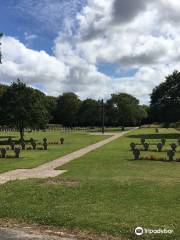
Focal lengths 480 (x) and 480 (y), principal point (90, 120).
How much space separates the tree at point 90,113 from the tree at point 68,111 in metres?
3.00

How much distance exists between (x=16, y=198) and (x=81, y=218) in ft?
12.0

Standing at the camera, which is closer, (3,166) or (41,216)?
(41,216)

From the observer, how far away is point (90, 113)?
118m

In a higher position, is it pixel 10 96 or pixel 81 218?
pixel 10 96

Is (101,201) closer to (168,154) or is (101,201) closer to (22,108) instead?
(168,154)

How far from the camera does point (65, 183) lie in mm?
17078

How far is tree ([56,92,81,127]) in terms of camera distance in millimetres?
131625

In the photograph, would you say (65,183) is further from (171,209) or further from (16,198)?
(171,209)

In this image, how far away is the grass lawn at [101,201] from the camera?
10.6 m

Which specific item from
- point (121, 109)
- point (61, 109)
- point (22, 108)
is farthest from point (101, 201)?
point (61, 109)

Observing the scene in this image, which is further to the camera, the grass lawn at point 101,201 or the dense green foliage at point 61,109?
the dense green foliage at point 61,109

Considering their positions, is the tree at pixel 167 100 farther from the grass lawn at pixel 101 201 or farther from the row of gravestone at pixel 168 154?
the grass lawn at pixel 101 201

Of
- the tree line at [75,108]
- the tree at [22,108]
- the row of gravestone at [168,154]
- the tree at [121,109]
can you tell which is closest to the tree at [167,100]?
the tree line at [75,108]

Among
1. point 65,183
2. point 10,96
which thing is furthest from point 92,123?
point 65,183
